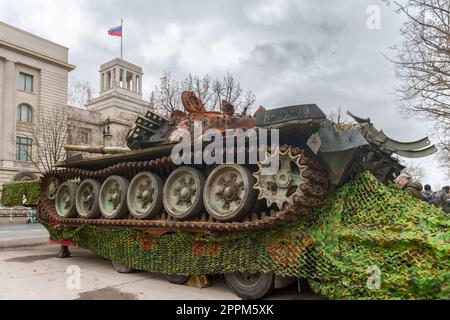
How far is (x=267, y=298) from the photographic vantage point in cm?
551

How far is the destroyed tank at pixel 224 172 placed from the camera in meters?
5.02

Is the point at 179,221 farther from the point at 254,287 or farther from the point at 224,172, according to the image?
the point at 254,287

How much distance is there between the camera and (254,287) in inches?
218

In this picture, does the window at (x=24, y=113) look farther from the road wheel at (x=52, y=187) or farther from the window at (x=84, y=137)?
the road wheel at (x=52, y=187)

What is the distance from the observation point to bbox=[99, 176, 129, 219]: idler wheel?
740 cm

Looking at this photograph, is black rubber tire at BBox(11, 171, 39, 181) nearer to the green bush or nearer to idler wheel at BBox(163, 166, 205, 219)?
the green bush

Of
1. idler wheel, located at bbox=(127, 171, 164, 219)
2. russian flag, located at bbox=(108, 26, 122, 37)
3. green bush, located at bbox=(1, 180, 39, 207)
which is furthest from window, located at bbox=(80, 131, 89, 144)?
idler wheel, located at bbox=(127, 171, 164, 219)

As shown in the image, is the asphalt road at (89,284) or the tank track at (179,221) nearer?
the tank track at (179,221)

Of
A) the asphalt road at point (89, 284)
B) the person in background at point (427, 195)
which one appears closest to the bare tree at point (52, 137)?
the asphalt road at point (89, 284)

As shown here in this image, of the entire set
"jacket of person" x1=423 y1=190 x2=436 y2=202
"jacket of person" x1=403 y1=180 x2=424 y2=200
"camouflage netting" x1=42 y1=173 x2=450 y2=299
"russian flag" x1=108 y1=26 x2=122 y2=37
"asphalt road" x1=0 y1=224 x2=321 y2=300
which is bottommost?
"asphalt road" x1=0 y1=224 x2=321 y2=300

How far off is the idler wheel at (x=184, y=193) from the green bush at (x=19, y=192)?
5.19m

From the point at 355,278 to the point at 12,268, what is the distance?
21.0ft

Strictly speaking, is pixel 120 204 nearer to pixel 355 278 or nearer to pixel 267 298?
pixel 267 298

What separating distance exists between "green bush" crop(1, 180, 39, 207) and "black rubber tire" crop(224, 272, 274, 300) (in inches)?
261
